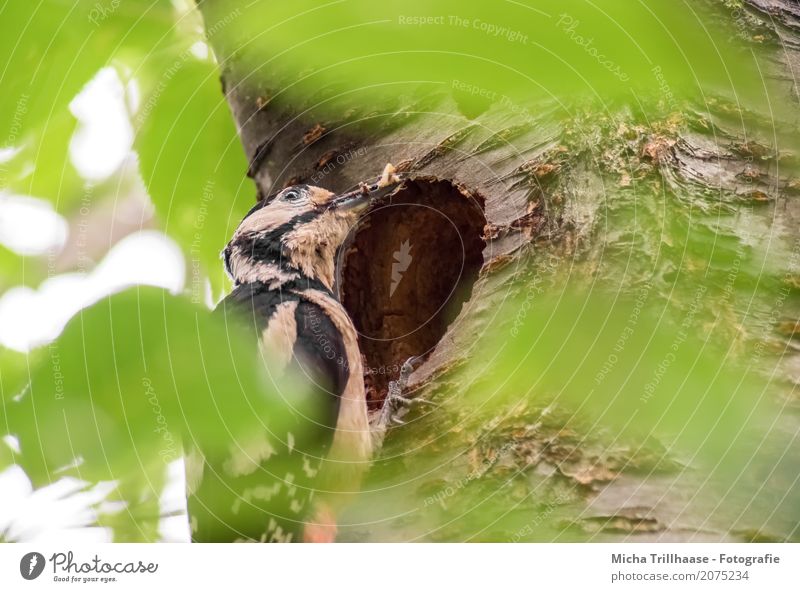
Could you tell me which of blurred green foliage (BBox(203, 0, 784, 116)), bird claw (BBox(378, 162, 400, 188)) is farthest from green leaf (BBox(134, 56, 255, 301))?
bird claw (BBox(378, 162, 400, 188))

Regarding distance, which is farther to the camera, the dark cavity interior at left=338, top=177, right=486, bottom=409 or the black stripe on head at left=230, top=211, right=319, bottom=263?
the black stripe on head at left=230, top=211, right=319, bottom=263

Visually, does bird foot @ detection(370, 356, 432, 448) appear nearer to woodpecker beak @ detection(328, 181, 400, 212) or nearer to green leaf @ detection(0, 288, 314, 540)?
green leaf @ detection(0, 288, 314, 540)

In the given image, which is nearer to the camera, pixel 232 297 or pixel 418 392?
pixel 418 392

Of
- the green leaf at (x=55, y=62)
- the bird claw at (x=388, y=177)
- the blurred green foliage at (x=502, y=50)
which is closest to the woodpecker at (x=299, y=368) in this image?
the bird claw at (x=388, y=177)

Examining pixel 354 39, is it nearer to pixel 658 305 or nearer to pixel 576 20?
pixel 576 20

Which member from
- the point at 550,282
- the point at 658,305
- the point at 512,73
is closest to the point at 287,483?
the point at 550,282
